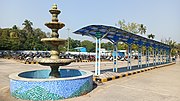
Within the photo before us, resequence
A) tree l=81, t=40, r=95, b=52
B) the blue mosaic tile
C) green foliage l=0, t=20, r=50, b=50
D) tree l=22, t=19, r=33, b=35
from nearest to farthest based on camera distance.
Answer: the blue mosaic tile, green foliage l=0, t=20, r=50, b=50, tree l=22, t=19, r=33, b=35, tree l=81, t=40, r=95, b=52

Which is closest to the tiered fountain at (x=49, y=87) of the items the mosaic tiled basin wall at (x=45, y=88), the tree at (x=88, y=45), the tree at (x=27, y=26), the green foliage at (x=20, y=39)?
the mosaic tiled basin wall at (x=45, y=88)

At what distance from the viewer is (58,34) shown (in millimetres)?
8500

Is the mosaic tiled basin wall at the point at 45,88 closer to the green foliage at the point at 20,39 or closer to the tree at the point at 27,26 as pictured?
the green foliage at the point at 20,39

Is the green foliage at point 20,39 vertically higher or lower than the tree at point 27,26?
lower

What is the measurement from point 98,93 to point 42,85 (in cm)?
231

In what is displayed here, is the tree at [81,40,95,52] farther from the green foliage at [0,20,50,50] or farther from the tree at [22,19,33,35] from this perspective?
the tree at [22,19,33,35]

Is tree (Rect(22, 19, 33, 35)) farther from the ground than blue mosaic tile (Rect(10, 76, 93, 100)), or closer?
farther from the ground

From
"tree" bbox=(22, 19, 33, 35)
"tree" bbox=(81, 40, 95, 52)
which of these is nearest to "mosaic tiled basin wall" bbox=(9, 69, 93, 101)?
"tree" bbox=(22, 19, 33, 35)

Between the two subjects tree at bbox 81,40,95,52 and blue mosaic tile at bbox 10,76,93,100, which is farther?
tree at bbox 81,40,95,52

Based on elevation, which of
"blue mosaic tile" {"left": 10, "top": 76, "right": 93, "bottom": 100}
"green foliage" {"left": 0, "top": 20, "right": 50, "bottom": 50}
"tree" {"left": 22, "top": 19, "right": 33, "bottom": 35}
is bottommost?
"blue mosaic tile" {"left": 10, "top": 76, "right": 93, "bottom": 100}

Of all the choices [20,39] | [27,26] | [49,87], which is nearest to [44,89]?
[49,87]

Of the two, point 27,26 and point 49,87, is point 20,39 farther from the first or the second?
point 49,87

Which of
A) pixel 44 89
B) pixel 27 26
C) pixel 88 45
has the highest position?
pixel 27 26

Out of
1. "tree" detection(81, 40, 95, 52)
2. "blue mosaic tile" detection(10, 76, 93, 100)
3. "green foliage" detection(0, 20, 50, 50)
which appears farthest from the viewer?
"tree" detection(81, 40, 95, 52)
